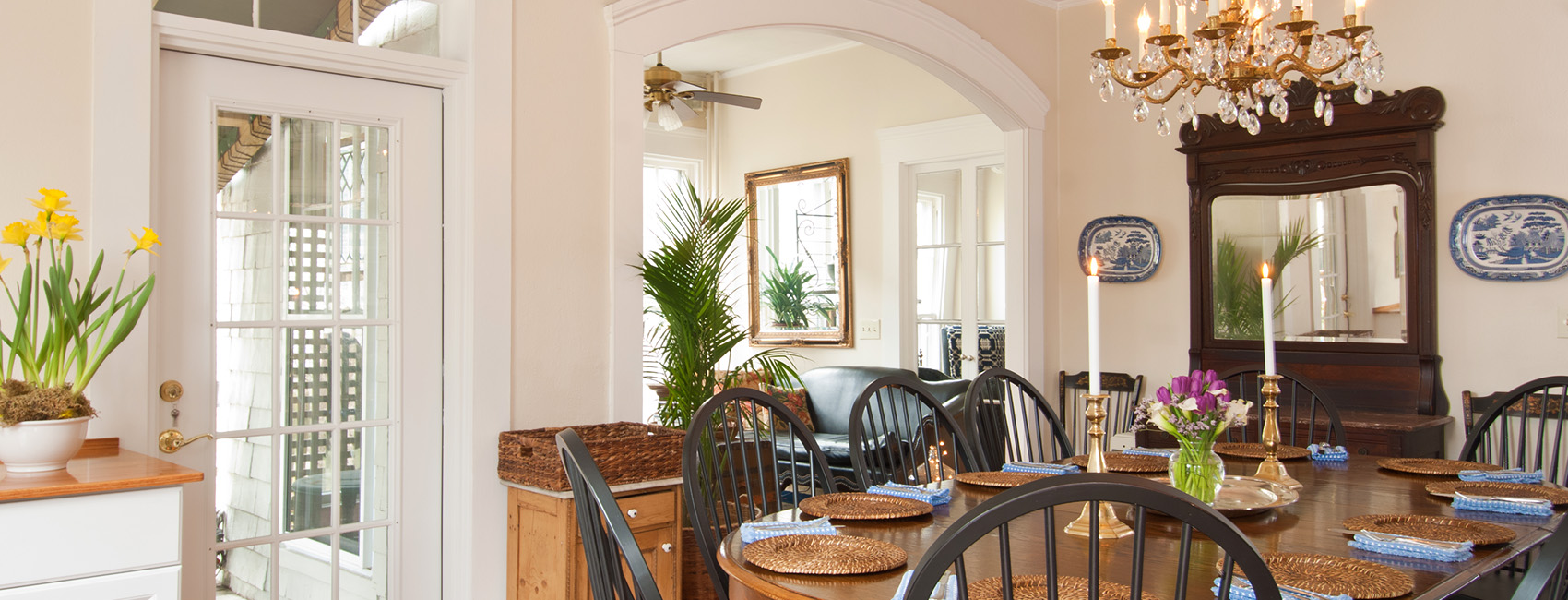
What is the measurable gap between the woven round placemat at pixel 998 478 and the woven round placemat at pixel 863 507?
0.86 feet

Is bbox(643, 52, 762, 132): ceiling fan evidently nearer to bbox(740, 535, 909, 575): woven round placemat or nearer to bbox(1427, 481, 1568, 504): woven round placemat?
bbox(740, 535, 909, 575): woven round placemat

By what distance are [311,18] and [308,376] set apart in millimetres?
991

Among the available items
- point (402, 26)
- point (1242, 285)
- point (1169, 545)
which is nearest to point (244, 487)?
point (402, 26)

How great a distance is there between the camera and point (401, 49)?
317 centimetres

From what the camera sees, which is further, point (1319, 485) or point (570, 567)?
point (570, 567)

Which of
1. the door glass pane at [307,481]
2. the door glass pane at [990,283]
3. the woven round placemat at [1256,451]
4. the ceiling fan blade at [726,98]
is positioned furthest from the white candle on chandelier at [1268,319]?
the door glass pane at [990,283]

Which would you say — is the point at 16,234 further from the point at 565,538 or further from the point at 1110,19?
the point at 1110,19

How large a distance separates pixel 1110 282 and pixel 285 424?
3.75m

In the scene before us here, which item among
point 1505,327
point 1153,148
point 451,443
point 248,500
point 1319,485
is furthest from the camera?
point 1153,148

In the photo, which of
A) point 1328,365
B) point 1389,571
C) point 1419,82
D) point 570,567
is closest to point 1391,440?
point 1328,365

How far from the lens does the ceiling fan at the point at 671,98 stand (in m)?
5.11

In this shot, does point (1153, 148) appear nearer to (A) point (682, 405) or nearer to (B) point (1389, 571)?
(A) point (682, 405)

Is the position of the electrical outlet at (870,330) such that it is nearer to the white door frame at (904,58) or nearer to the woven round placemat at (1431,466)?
the white door frame at (904,58)

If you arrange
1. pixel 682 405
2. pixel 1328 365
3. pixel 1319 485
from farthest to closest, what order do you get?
1. pixel 1328 365
2. pixel 682 405
3. pixel 1319 485
